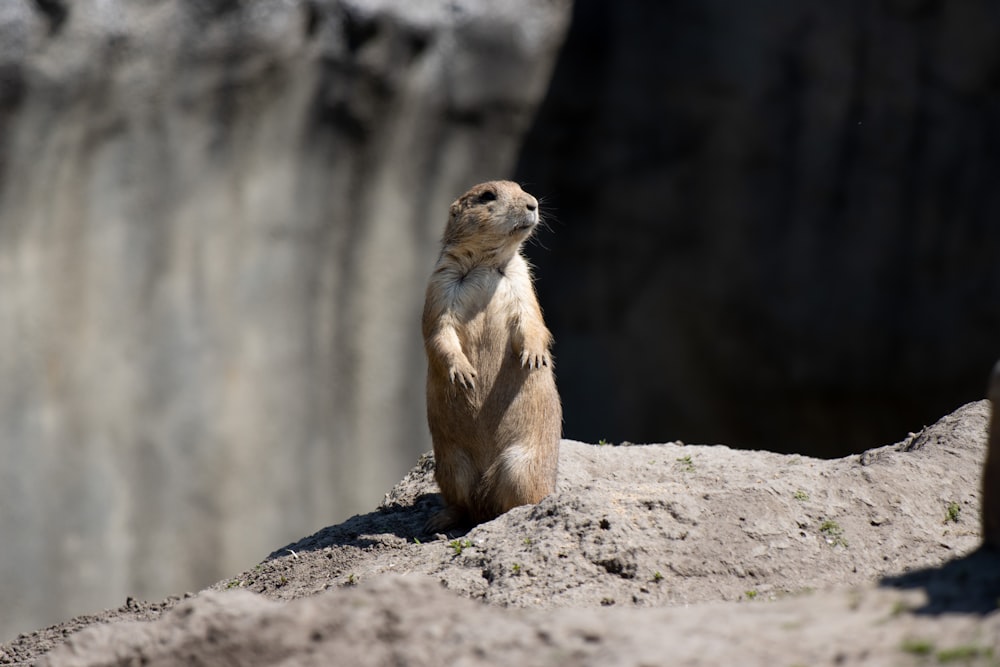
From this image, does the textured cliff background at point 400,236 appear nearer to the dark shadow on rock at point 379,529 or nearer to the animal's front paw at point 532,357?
the dark shadow on rock at point 379,529

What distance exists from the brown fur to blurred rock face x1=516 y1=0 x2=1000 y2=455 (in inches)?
365

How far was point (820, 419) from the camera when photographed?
1411cm

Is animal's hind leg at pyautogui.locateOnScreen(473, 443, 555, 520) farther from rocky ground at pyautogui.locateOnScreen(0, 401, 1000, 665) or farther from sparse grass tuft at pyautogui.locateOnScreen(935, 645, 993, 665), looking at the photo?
sparse grass tuft at pyautogui.locateOnScreen(935, 645, 993, 665)

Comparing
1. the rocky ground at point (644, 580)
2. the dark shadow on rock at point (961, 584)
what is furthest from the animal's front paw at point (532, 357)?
the dark shadow on rock at point (961, 584)

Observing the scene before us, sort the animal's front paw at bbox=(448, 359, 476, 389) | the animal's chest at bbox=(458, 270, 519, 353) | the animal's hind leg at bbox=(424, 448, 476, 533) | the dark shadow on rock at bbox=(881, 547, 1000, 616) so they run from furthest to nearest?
the animal's chest at bbox=(458, 270, 519, 353)
the animal's hind leg at bbox=(424, 448, 476, 533)
the animal's front paw at bbox=(448, 359, 476, 389)
the dark shadow on rock at bbox=(881, 547, 1000, 616)

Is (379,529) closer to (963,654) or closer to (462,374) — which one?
(462,374)

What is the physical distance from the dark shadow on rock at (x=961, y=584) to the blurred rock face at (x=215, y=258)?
8.67 metres

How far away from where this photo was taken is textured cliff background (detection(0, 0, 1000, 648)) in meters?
11.5

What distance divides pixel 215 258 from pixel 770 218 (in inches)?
241

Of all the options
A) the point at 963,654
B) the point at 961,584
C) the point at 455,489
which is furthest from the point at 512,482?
the point at 963,654

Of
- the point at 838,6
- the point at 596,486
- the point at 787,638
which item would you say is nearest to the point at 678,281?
the point at 838,6

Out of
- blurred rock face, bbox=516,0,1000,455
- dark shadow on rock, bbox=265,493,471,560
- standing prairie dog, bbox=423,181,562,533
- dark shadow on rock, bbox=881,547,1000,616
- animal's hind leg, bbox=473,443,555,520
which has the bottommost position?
dark shadow on rock, bbox=881,547,1000,616

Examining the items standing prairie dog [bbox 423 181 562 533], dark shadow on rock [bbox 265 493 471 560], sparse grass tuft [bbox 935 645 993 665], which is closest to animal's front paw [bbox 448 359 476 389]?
standing prairie dog [bbox 423 181 562 533]

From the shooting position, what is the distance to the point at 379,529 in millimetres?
8133
